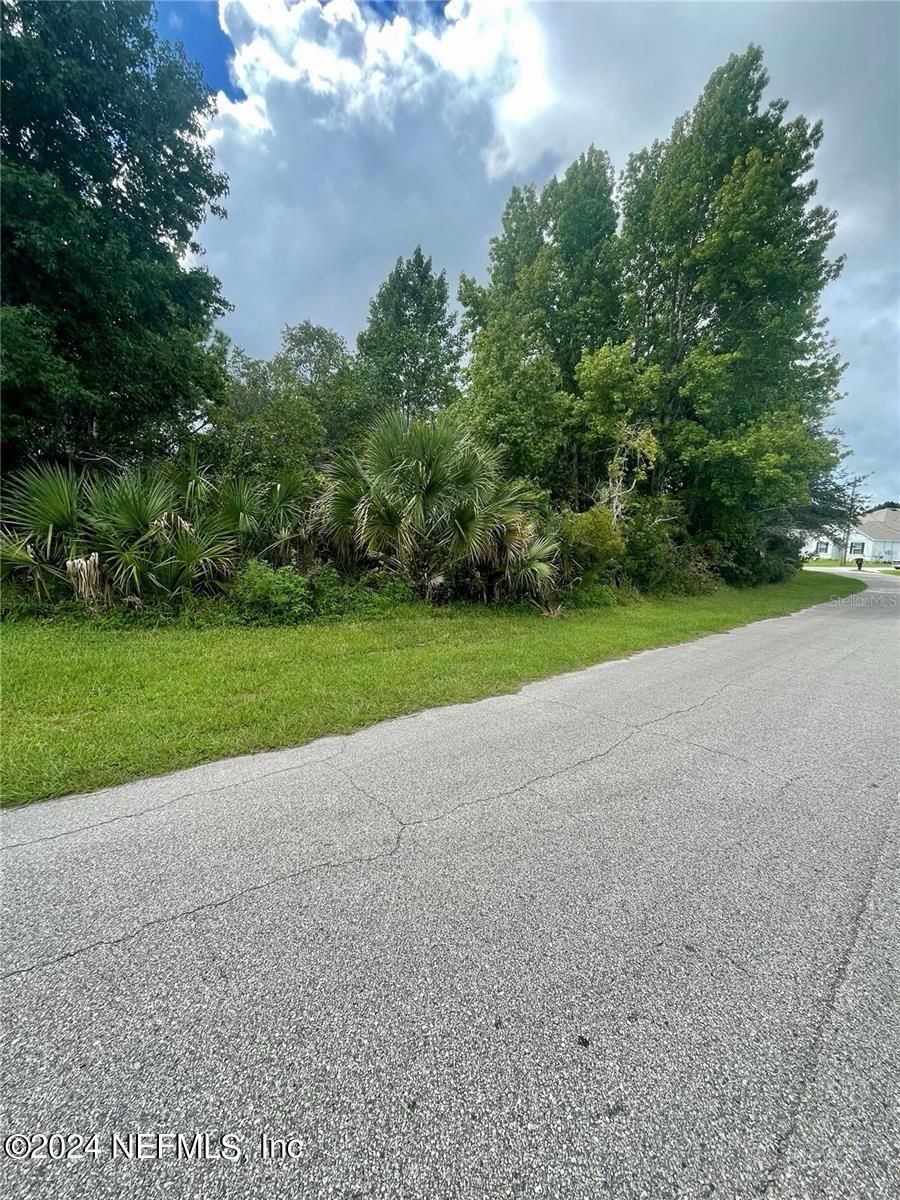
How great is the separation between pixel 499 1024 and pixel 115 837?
212 cm

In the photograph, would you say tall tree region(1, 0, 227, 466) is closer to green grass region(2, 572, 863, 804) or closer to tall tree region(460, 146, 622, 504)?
green grass region(2, 572, 863, 804)

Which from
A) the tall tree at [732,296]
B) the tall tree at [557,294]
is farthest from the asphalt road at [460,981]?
the tall tree at [732,296]

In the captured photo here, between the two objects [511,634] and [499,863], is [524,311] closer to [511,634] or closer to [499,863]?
[511,634]

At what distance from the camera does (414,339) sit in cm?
2191

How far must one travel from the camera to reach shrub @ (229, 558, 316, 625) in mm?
6801

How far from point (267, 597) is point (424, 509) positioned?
2955mm

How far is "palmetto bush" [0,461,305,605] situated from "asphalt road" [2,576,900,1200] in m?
4.57

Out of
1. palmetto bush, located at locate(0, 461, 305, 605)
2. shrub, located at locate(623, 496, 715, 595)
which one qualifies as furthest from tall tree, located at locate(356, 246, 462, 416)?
palmetto bush, located at locate(0, 461, 305, 605)

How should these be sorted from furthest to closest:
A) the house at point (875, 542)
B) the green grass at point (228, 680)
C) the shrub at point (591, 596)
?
the house at point (875, 542) → the shrub at point (591, 596) → the green grass at point (228, 680)

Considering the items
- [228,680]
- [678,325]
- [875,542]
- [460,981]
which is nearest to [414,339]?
[678,325]

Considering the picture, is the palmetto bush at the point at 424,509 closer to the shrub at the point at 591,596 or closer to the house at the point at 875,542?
the shrub at the point at 591,596

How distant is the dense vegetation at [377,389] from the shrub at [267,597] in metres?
0.05

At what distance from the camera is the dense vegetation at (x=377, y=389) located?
6.45 meters

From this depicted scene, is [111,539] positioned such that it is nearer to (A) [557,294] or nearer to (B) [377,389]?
(B) [377,389]
